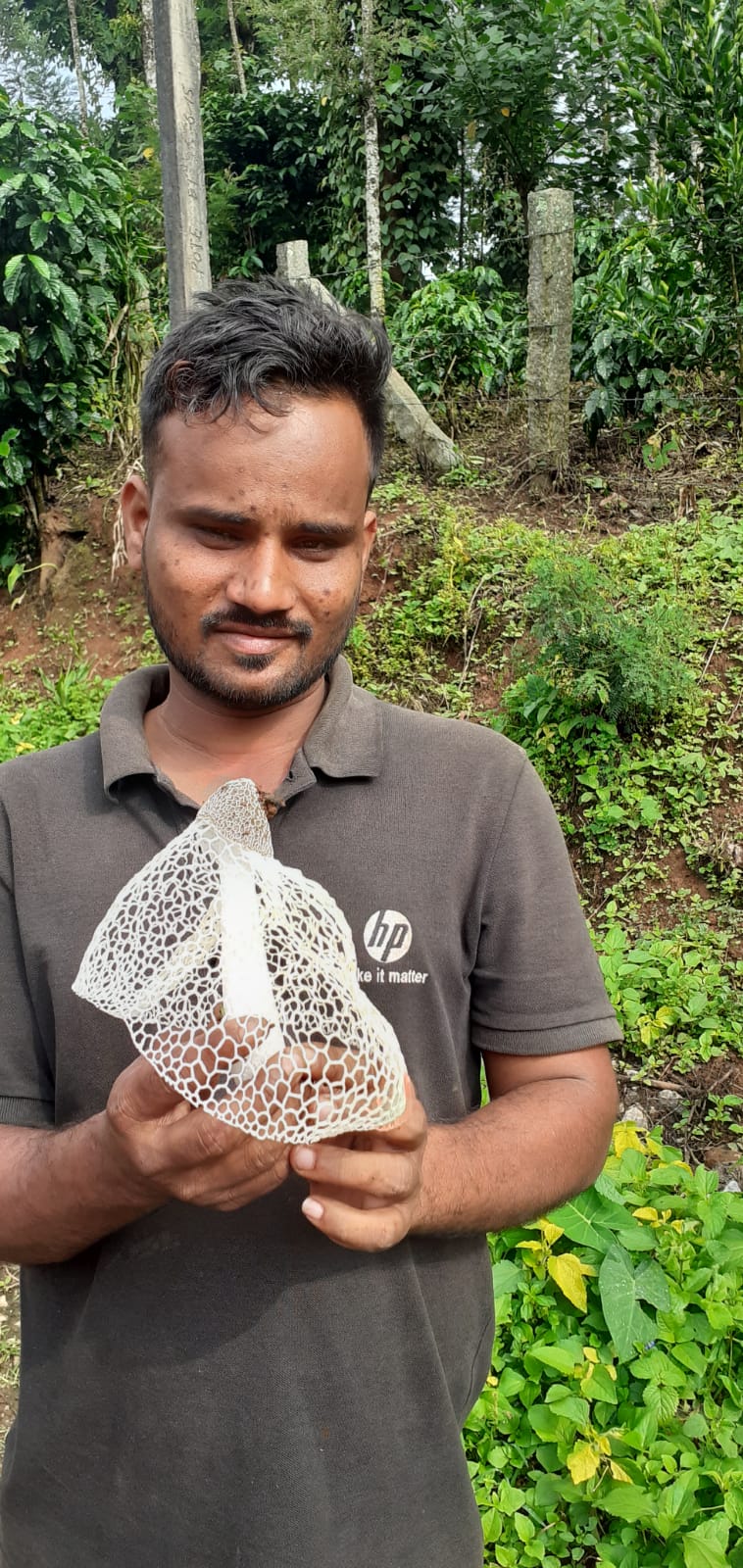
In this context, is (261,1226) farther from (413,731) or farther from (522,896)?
(413,731)

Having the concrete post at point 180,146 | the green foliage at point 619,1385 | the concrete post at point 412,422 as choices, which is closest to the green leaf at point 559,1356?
the green foliage at point 619,1385

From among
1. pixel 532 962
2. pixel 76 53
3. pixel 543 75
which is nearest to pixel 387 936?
pixel 532 962

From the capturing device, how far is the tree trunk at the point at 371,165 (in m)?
8.05

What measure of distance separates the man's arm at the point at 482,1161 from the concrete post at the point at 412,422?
550 cm

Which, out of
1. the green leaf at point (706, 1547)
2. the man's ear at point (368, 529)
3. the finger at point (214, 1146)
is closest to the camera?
the finger at point (214, 1146)

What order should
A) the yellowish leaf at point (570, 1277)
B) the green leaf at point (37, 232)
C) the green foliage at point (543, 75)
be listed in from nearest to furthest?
the yellowish leaf at point (570, 1277) < the green leaf at point (37, 232) < the green foliage at point (543, 75)

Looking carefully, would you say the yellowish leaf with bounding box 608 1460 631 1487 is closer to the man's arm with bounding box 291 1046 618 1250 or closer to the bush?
the man's arm with bounding box 291 1046 618 1250

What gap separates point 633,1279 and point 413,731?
64.4 inches

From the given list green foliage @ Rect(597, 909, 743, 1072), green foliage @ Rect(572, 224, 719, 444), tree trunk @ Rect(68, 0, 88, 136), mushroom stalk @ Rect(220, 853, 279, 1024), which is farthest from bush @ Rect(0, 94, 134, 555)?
tree trunk @ Rect(68, 0, 88, 136)

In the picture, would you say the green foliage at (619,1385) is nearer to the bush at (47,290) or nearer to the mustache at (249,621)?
the mustache at (249,621)

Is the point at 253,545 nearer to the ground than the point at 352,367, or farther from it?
nearer to the ground

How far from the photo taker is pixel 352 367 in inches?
57.4

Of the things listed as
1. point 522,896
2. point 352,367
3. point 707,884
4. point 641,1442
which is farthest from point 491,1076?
point 707,884

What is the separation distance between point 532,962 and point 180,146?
4299mm
